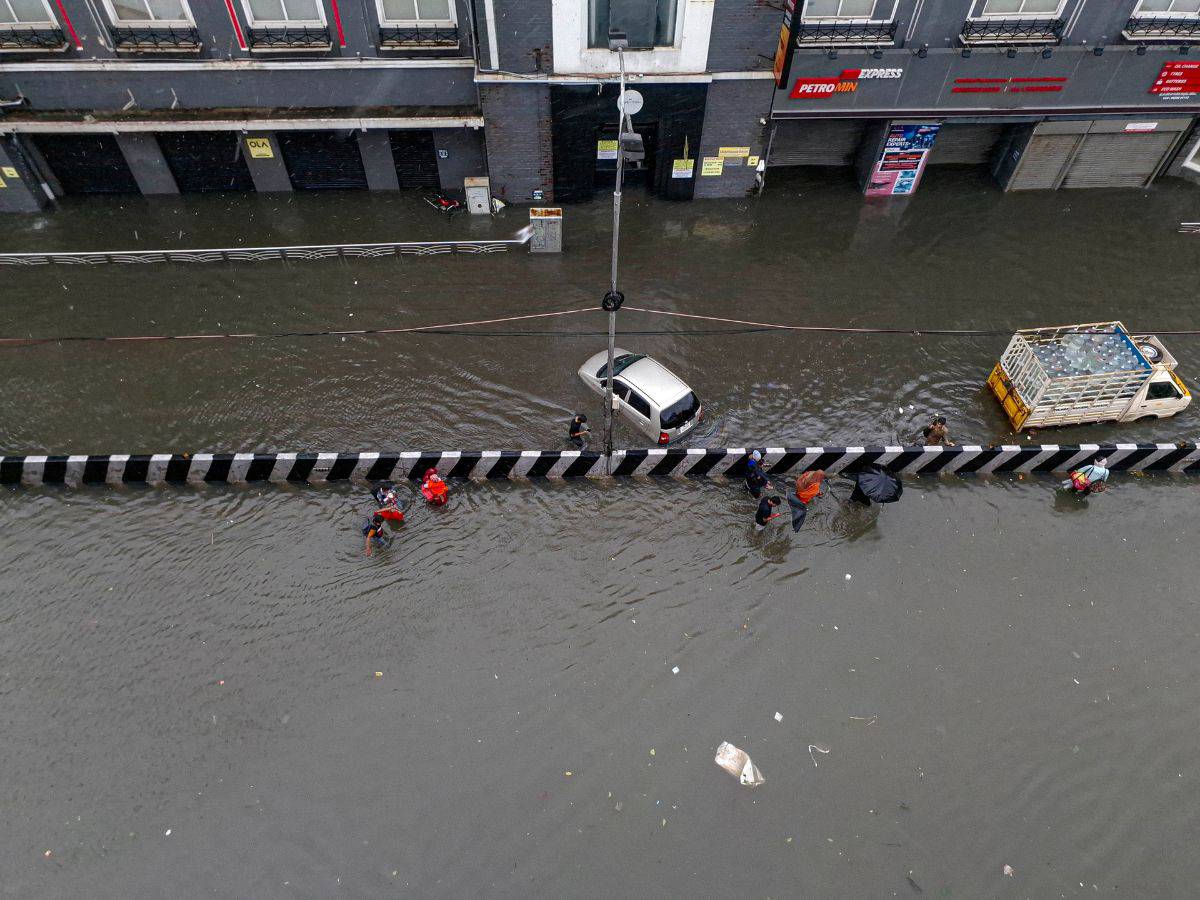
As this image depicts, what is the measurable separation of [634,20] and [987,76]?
10168 mm

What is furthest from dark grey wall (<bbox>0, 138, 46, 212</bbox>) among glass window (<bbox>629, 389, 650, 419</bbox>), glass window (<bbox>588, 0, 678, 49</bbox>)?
glass window (<bbox>629, 389, 650, 419</bbox>)

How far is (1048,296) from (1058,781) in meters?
14.0

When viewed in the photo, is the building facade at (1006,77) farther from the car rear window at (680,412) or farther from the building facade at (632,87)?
the car rear window at (680,412)

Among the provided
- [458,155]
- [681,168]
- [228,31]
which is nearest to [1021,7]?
[681,168]

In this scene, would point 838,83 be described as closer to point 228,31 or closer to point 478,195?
point 478,195

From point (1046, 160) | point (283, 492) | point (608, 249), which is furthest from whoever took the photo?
point (1046, 160)

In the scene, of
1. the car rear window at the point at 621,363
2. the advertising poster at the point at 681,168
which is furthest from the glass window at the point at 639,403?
the advertising poster at the point at 681,168

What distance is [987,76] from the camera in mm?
20375

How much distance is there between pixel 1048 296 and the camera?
2027 centimetres

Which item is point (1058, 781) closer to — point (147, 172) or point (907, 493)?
point (907, 493)

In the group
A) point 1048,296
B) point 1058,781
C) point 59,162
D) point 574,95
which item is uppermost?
point 574,95

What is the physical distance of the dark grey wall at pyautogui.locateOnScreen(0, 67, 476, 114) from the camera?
19.8 m

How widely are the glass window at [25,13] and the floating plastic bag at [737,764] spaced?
78.9 ft

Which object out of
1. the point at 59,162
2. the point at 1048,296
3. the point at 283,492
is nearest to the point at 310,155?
the point at 59,162
